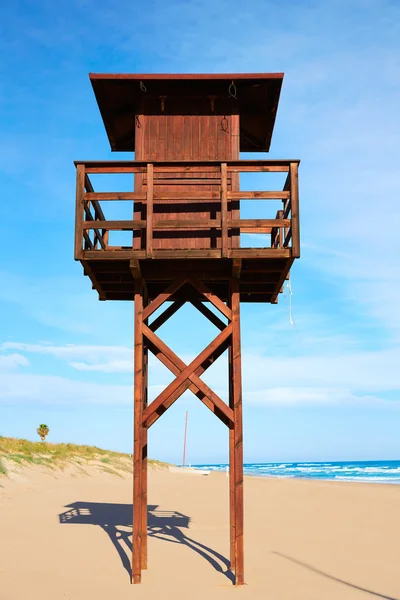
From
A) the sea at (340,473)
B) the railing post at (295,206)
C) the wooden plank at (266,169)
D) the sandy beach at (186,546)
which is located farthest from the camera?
the sea at (340,473)

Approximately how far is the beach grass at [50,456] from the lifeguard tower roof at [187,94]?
1408 cm

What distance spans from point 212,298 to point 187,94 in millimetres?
A: 4218

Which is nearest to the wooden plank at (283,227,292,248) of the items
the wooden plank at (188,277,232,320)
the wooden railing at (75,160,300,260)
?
the wooden railing at (75,160,300,260)

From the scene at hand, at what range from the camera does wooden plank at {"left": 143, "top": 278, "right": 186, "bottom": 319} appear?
10.9m

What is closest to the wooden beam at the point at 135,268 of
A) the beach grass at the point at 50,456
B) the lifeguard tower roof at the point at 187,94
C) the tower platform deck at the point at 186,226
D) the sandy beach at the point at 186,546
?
the tower platform deck at the point at 186,226

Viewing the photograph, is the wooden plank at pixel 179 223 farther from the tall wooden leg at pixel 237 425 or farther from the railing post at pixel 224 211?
the tall wooden leg at pixel 237 425

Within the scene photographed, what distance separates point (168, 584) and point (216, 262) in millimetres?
5409

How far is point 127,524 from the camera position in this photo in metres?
15.3

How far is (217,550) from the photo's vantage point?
12.3 metres

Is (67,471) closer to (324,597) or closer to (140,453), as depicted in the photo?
(140,453)

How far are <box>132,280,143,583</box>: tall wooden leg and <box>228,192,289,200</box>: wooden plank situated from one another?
2311mm

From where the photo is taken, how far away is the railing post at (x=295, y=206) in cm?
1021

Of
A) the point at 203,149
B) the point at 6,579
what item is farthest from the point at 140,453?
the point at 203,149

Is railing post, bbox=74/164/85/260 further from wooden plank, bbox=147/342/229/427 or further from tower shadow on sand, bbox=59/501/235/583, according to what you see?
tower shadow on sand, bbox=59/501/235/583
